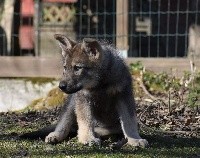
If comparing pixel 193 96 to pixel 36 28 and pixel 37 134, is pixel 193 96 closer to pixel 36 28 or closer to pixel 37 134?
pixel 37 134

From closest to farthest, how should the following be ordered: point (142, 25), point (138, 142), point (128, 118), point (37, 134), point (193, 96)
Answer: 1. point (138, 142)
2. point (128, 118)
3. point (37, 134)
4. point (193, 96)
5. point (142, 25)

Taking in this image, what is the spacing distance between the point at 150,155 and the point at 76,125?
1.08m

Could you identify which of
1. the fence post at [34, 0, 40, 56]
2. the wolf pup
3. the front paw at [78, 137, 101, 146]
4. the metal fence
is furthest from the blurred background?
the front paw at [78, 137, 101, 146]

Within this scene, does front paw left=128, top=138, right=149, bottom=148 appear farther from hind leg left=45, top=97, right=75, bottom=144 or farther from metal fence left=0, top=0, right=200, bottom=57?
metal fence left=0, top=0, right=200, bottom=57

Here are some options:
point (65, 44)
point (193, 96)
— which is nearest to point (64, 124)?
point (65, 44)

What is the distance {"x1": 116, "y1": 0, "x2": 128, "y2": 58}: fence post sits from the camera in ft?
35.7

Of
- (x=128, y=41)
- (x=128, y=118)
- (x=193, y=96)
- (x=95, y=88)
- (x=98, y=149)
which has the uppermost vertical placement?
(x=128, y=41)

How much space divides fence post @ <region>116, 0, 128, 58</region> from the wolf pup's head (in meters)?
4.52

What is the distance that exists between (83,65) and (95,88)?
0.79 ft

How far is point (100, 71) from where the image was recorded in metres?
6.32

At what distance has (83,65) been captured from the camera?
632cm

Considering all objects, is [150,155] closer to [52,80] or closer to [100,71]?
[100,71]

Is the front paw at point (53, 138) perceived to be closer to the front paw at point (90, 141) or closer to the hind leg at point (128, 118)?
the front paw at point (90, 141)

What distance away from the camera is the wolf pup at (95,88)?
6.29m
